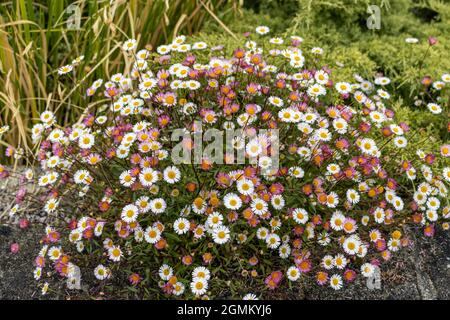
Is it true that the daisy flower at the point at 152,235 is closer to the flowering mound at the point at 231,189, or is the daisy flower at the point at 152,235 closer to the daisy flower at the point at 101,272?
the flowering mound at the point at 231,189

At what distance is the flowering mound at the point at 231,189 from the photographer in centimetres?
213

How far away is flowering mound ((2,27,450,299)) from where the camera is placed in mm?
2133

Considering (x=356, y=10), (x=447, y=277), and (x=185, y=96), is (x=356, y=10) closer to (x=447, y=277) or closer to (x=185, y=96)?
(x=185, y=96)

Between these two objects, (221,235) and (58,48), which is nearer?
(221,235)

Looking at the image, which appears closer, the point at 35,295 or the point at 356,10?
the point at 35,295

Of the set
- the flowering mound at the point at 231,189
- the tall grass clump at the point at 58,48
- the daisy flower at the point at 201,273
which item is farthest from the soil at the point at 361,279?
the tall grass clump at the point at 58,48

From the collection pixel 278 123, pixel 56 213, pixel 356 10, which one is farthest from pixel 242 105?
pixel 356 10

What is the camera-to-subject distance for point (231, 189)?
→ 216cm

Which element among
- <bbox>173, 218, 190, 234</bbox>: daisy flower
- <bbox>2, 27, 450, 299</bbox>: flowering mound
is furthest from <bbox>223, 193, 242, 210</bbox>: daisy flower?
<bbox>173, 218, 190, 234</bbox>: daisy flower

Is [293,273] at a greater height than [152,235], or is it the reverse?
[152,235]

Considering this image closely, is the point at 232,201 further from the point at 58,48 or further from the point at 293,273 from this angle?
the point at 58,48

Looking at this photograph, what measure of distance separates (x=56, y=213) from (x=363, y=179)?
1531 millimetres

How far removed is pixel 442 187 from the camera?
2504 mm

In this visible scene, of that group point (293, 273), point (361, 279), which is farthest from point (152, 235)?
point (361, 279)
